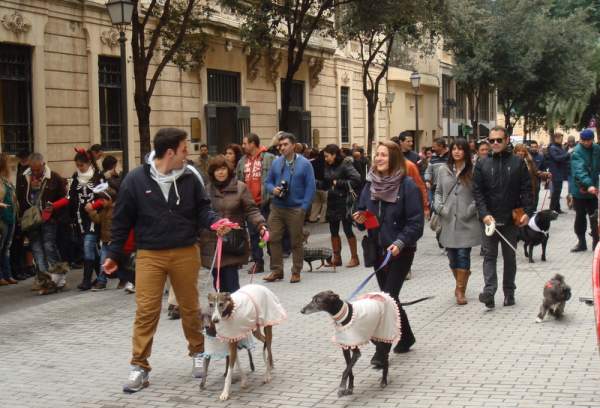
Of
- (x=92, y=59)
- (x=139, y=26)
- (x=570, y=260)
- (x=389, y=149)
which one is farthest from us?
(x=92, y=59)

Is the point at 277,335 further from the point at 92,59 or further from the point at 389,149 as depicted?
the point at 92,59

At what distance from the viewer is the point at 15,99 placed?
1664cm

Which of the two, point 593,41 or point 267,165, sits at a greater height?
point 593,41

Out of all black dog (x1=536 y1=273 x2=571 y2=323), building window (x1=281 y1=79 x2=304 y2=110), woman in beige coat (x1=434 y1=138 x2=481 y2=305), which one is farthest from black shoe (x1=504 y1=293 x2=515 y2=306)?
building window (x1=281 y1=79 x2=304 y2=110)

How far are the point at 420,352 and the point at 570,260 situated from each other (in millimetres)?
6463

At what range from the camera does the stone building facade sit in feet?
55.1

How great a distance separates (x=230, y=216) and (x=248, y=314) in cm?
285

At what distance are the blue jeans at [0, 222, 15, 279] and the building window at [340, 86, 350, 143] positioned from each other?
22.1 m

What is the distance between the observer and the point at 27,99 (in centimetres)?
1695

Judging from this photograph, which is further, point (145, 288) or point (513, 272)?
point (513, 272)

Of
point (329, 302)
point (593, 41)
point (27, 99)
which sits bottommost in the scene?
point (329, 302)

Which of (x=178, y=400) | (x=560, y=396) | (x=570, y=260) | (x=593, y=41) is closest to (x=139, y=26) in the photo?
(x=570, y=260)

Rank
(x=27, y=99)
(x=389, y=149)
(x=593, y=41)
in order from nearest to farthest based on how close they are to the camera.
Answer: (x=389, y=149)
(x=27, y=99)
(x=593, y=41)

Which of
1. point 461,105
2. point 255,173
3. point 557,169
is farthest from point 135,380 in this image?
point 461,105
